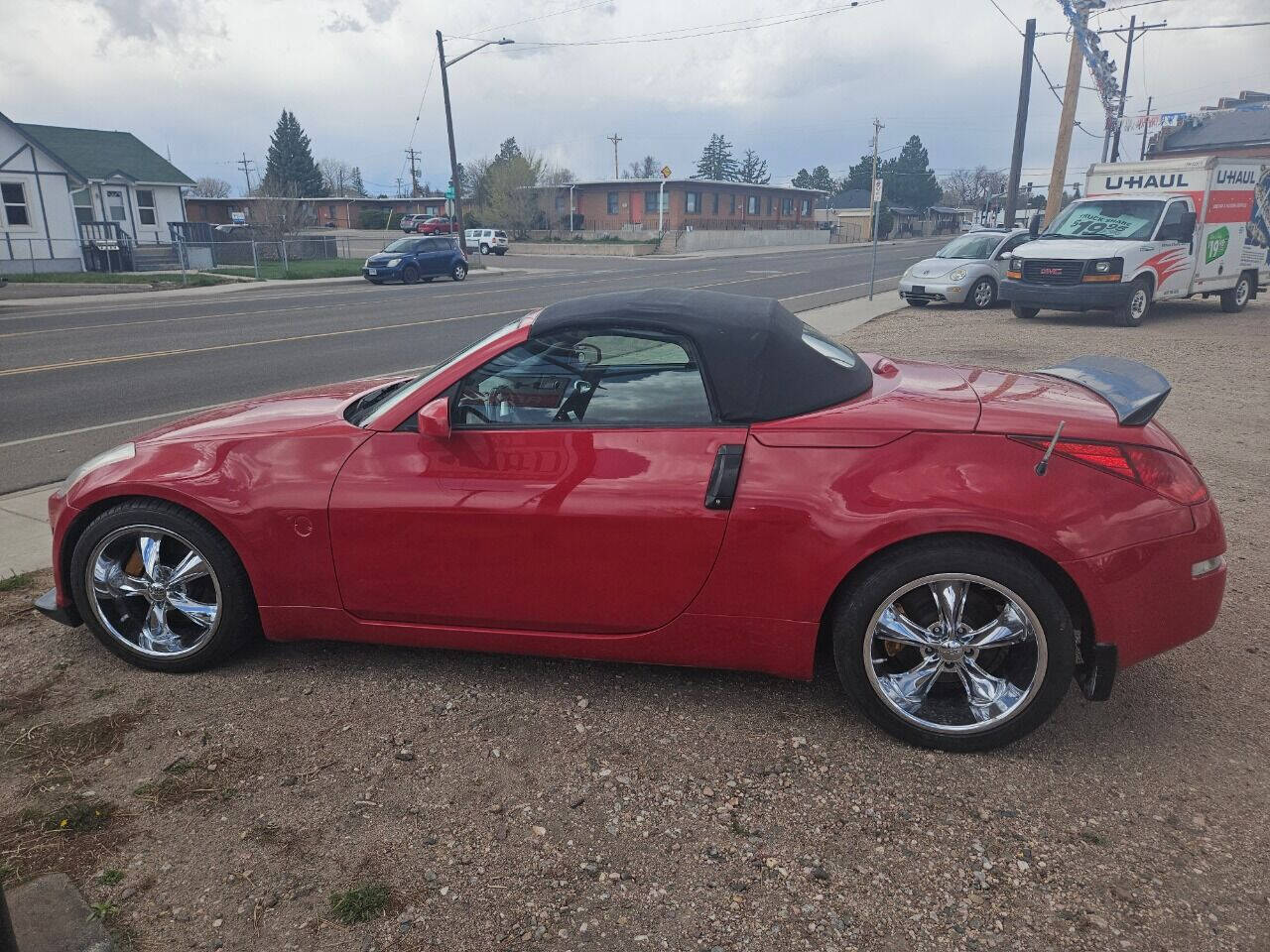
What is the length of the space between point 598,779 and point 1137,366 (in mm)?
2769

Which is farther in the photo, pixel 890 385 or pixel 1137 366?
pixel 1137 366

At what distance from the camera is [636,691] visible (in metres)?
3.49

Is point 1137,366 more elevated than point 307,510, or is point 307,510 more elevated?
point 1137,366

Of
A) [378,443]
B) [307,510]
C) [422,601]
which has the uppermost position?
[378,443]

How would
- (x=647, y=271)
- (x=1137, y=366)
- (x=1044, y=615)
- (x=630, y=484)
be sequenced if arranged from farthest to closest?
(x=647, y=271) → (x=1137, y=366) → (x=630, y=484) → (x=1044, y=615)

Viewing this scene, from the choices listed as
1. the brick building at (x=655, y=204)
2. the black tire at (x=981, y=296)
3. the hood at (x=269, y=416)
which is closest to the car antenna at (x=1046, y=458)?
the hood at (x=269, y=416)

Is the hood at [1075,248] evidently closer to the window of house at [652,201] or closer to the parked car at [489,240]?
the parked car at [489,240]

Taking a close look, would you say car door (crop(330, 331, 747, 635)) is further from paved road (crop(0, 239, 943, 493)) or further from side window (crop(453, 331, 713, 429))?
paved road (crop(0, 239, 943, 493))

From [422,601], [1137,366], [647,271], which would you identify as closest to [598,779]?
[422,601]

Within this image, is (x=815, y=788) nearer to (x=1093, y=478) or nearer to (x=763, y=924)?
(x=763, y=924)

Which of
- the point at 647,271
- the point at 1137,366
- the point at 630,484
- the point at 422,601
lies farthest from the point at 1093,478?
the point at 647,271

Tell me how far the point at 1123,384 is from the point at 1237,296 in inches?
706

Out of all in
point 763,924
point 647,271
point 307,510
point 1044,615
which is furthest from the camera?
point 647,271

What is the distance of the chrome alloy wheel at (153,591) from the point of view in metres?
3.53
